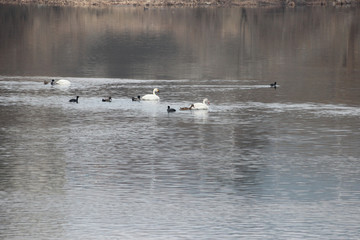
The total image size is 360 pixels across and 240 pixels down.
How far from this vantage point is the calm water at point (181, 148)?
2409 cm

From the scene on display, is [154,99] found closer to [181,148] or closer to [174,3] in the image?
[181,148]

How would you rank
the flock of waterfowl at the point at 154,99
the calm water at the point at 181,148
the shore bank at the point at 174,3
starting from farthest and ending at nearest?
the shore bank at the point at 174,3
the flock of waterfowl at the point at 154,99
the calm water at the point at 181,148

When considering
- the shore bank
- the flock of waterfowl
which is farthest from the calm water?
the shore bank

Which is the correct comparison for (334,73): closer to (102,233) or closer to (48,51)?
(48,51)

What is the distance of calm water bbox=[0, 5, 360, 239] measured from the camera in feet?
79.0

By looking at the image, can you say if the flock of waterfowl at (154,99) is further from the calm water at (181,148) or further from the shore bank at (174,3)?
the shore bank at (174,3)

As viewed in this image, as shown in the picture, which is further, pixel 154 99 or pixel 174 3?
pixel 174 3

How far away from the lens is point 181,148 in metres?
34.8

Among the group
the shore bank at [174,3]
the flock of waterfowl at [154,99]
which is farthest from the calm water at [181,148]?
the shore bank at [174,3]

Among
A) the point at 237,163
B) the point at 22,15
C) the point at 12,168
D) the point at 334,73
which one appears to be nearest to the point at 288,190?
the point at 237,163

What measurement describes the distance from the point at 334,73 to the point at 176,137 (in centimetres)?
3199

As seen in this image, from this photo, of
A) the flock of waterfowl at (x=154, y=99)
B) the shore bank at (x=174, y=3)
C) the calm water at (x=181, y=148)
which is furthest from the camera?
the shore bank at (x=174, y=3)

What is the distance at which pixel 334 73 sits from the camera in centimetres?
6688

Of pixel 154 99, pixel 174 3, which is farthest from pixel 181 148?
pixel 174 3
